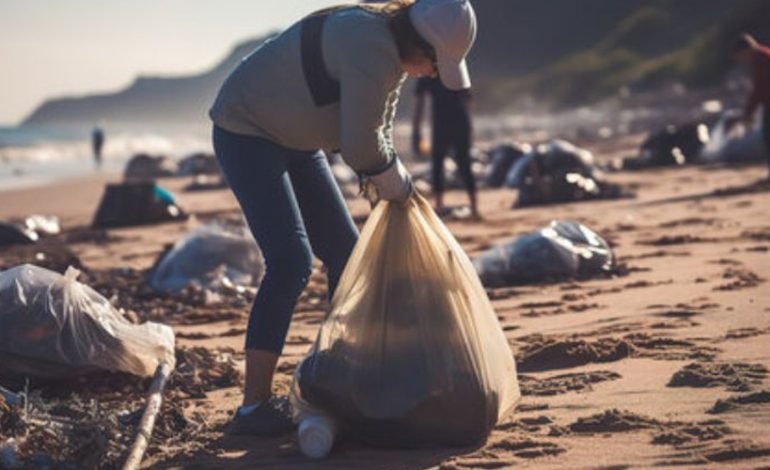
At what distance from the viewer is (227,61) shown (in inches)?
6068

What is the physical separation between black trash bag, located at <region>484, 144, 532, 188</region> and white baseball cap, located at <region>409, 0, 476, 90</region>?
10.8m

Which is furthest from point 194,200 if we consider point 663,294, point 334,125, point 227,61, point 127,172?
point 227,61

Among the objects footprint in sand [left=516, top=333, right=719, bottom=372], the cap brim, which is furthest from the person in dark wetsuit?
the cap brim

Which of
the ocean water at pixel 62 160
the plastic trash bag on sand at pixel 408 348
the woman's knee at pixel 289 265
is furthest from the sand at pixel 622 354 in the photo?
the ocean water at pixel 62 160

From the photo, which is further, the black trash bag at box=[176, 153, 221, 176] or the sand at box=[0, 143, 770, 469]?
the black trash bag at box=[176, 153, 221, 176]

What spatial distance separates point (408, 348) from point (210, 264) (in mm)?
3625

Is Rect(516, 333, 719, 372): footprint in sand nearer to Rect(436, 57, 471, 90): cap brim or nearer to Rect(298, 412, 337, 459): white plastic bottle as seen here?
Rect(298, 412, 337, 459): white plastic bottle

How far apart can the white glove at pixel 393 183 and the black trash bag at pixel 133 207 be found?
808cm

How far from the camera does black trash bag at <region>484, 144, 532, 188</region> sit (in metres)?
14.7

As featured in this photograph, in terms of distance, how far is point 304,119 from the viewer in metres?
4.01

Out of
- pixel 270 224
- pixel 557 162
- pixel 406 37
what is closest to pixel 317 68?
pixel 406 37

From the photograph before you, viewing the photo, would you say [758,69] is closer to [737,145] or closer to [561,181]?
[561,181]

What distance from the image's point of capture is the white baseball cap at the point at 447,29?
3729mm

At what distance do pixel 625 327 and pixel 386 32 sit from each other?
2.15m
